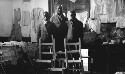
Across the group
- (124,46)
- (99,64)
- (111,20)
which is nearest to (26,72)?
(99,64)

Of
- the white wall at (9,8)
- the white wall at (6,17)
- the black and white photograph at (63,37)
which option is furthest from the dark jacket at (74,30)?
the white wall at (6,17)

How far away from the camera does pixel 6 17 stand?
12.3 m

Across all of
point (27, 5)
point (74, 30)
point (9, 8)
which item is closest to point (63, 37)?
point (74, 30)

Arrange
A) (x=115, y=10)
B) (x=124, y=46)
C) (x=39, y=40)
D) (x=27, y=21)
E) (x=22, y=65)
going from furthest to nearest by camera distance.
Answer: (x=27, y=21), (x=115, y=10), (x=124, y=46), (x=22, y=65), (x=39, y=40)

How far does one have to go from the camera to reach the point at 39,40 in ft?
25.0

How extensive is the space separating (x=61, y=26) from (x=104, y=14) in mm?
4064

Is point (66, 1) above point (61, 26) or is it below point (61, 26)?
above

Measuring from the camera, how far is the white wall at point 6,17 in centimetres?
1201

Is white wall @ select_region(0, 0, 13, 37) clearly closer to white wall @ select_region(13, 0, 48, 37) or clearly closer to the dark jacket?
white wall @ select_region(13, 0, 48, 37)

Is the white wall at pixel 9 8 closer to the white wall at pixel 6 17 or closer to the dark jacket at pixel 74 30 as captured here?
the white wall at pixel 6 17

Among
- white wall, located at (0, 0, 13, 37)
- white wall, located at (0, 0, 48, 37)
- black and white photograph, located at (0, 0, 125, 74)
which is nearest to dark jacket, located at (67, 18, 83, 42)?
black and white photograph, located at (0, 0, 125, 74)

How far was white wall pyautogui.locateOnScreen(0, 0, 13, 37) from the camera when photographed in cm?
1201

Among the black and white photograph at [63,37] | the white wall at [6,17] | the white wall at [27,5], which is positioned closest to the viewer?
the black and white photograph at [63,37]

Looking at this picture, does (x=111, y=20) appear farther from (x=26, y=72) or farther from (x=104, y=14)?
(x=26, y=72)
